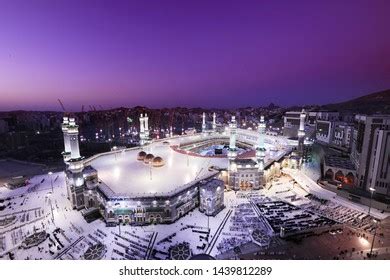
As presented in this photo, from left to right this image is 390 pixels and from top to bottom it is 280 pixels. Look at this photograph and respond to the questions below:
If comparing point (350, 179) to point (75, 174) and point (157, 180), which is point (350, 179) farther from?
point (75, 174)

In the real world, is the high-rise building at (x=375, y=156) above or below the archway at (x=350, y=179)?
above

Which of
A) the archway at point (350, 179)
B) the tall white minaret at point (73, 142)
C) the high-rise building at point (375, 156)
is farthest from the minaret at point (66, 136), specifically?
the archway at point (350, 179)

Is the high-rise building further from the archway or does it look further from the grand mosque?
the grand mosque

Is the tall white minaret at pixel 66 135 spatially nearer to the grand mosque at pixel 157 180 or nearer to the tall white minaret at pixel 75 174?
the grand mosque at pixel 157 180

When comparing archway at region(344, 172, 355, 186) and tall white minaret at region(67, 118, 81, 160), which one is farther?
archway at region(344, 172, 355, 186)

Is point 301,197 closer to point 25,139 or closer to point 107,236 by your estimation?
point 107,236

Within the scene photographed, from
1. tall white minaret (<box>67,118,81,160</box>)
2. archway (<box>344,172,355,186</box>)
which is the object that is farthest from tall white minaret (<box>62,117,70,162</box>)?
archway (<box>344,172,355,186</box>)

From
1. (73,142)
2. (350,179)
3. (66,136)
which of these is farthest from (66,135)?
(350,179)

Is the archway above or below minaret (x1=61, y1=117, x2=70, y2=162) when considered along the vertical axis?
below
